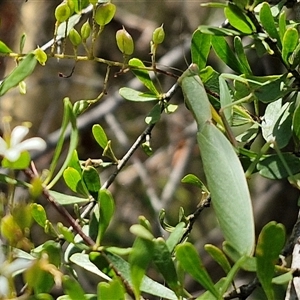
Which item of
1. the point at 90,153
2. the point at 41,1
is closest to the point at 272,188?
the point at 90,153

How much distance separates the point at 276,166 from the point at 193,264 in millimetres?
144

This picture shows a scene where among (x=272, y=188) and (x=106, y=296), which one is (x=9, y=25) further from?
(x=106, y=296)

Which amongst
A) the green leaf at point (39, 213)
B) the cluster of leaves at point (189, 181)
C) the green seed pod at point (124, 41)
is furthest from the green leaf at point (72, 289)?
the green seed pod at point (124, 41)

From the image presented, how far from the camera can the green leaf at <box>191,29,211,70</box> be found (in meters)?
0.51

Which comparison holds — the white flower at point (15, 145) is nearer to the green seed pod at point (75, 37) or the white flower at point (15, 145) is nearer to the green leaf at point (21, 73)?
the green leaf at point (21, 73)

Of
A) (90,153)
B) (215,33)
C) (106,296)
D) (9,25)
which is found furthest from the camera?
(90,153)

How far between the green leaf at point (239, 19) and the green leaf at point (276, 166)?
0.32 ft

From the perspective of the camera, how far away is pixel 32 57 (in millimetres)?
393

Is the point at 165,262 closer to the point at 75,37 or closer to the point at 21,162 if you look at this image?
the point at 21,162

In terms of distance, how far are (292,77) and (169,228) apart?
15cm

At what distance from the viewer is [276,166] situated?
0.46 m

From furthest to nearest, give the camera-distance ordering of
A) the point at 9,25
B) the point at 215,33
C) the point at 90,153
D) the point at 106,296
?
the point at 90,153, the point at 9,25, the point at 215,33, the point at 106,296

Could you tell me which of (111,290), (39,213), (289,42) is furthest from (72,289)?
(289,42)

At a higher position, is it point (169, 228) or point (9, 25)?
point (169, 228)
